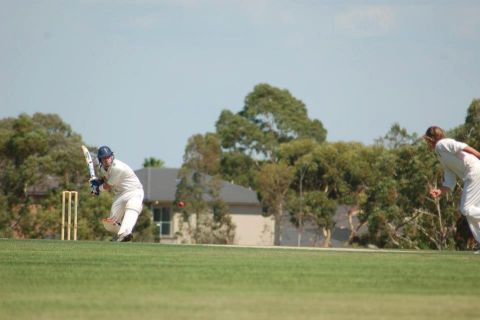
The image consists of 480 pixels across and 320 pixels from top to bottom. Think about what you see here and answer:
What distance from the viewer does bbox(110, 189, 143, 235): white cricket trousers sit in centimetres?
2395

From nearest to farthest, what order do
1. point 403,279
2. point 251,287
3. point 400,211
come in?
point 251,287 → point 403,279 → point 400,211

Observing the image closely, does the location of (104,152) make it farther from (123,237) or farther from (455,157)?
(455,157)

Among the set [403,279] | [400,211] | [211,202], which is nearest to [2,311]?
[403,279]

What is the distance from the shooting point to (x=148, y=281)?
43.8 feet

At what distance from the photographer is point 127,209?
24.1m

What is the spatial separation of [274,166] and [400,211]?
29028mm

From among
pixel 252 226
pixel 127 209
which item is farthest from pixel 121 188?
pixel 252 226

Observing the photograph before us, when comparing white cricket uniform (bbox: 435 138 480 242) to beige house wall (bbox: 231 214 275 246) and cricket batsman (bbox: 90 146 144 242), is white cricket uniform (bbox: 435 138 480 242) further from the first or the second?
beige house wall (bbox: 231 214 275 246)

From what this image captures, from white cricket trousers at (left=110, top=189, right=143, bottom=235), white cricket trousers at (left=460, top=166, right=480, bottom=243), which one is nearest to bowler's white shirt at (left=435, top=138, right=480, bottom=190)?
white cricket trousers at (left=460, top=166, right=480, bottom=243)

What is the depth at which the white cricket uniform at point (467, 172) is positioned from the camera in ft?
66.1

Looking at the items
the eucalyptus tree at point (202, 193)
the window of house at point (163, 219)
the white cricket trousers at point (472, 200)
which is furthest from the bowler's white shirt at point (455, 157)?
the window of house at point (163, 219)

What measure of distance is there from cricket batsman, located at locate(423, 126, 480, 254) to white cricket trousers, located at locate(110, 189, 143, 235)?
6.02 metres

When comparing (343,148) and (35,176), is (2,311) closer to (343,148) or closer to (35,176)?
(35,176)

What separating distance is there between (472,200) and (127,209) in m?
6.88
